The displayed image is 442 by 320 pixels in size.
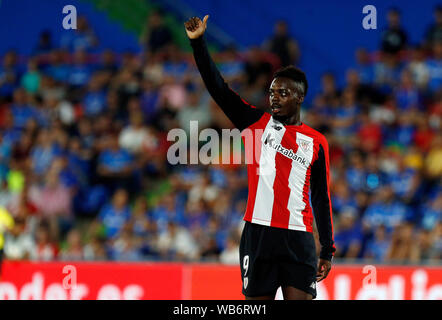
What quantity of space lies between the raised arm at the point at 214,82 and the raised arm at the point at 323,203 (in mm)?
506

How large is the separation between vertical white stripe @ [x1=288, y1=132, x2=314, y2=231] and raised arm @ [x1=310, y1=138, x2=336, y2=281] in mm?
96

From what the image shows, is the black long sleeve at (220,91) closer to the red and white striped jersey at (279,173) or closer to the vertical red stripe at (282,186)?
the red and white striped jersey at (279,173)

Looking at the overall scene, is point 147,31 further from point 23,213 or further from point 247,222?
point 247,222

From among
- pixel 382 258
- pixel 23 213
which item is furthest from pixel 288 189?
pixel 23 213

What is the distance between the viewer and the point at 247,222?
488 cm

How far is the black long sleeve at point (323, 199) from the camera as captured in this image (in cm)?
502

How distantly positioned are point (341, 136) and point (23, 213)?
202 inches

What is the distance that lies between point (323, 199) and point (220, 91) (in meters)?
→ 1.00

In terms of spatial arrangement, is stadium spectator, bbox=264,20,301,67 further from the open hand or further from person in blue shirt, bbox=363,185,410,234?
the open hand

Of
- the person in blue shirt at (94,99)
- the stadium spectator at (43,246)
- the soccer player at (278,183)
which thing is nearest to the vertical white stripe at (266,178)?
the soccer player at (278,183)

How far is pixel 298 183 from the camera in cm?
489

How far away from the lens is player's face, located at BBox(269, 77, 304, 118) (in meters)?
4.82

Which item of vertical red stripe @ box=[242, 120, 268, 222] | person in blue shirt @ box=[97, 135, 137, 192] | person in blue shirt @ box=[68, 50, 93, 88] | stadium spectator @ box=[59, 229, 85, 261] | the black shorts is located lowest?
stadium spectator @ box=[59, 229, 85, 261]

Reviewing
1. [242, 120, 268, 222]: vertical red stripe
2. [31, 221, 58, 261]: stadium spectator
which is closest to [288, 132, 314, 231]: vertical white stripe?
[242, 120, 268, 222]: vertical red stripe
